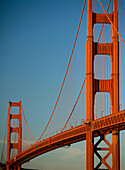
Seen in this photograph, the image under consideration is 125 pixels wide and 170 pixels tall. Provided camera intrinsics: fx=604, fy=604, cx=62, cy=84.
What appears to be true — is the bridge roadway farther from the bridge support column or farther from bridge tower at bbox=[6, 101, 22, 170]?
bridge tower at bbox=[6, 101, 22, 170]

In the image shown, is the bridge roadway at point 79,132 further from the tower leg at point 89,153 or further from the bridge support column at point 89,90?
the bridge support column at point 89,90

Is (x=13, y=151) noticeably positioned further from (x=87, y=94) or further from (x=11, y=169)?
(x=87, y=94)

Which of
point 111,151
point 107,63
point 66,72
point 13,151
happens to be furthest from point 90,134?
point 13,151

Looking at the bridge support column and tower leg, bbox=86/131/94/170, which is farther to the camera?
the bridge support column

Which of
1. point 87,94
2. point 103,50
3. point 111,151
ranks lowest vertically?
point 111,151

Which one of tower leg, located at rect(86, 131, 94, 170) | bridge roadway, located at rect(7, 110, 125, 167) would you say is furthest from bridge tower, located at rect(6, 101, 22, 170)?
tower leg, located at rect(86, 131, 94, 170)
